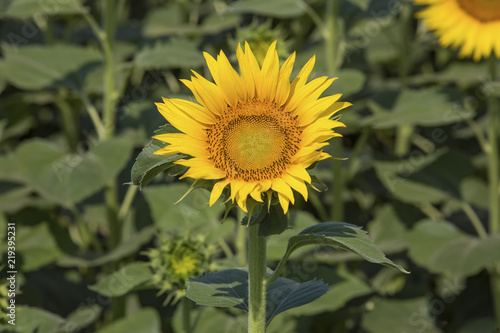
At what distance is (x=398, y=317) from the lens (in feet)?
6.81

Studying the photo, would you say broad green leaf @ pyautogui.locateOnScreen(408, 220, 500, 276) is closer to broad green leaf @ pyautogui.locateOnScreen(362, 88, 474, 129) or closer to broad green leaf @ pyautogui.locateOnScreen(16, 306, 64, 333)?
broad green leaf @ pyautogui.locateOnScreen(362, 88, 474, 129)

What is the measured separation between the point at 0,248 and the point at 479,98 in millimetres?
1677

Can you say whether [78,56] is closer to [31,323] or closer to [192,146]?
[31,323]

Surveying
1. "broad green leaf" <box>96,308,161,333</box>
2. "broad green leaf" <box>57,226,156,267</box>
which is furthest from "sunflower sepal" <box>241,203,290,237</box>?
"broad green leaf" <box>57,226,156,267</box>

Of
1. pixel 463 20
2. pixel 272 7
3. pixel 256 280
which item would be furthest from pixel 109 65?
pixel 256 280

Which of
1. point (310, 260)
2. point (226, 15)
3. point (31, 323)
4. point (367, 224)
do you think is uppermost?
point (226, 15)

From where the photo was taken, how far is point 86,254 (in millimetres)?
1982

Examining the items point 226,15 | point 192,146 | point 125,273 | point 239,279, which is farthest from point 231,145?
point 226,15

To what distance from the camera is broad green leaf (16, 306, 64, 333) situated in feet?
4.72

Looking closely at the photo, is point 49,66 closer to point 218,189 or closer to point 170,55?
point 170,55

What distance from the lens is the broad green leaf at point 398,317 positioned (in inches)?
80.8

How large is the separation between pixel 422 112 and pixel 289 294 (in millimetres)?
1055

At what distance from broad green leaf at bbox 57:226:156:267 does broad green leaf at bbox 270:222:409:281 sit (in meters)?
0.87

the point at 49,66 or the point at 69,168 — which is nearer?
the point at 69,168
